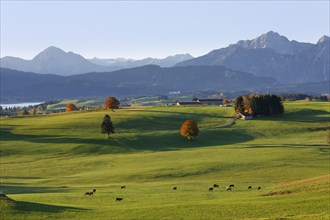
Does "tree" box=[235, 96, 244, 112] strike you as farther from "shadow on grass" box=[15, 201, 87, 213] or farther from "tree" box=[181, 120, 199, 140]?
"shadow on grass" box=[15, 201, 87, 213]

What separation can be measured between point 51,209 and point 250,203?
→ 753 inches

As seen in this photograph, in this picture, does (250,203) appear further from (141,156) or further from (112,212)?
(141,156)

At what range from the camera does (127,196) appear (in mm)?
61656

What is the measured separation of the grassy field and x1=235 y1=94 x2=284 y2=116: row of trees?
233 inches

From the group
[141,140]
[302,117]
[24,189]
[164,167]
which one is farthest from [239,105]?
[24,189]

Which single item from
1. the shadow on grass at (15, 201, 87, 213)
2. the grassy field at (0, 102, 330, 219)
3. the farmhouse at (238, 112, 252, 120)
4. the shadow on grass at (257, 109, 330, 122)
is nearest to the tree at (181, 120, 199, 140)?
the grassy field at (0, 102, 330, 219)

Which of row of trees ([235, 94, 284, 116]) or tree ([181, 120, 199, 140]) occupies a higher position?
row of trees ([235, 94, 284, 116])

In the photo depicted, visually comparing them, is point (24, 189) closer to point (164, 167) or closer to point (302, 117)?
point (164, 167)

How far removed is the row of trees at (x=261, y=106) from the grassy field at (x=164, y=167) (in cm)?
592

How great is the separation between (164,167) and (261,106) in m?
99.3

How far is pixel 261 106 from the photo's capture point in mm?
185750

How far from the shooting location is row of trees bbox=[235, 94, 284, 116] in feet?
607

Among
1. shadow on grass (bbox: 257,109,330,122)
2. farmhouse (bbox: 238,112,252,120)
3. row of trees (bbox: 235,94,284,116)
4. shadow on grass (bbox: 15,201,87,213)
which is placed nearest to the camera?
shadow on grass (bbox: 15,201,87,213)

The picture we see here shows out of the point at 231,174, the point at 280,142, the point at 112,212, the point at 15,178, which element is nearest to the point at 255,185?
the point at 231,174
